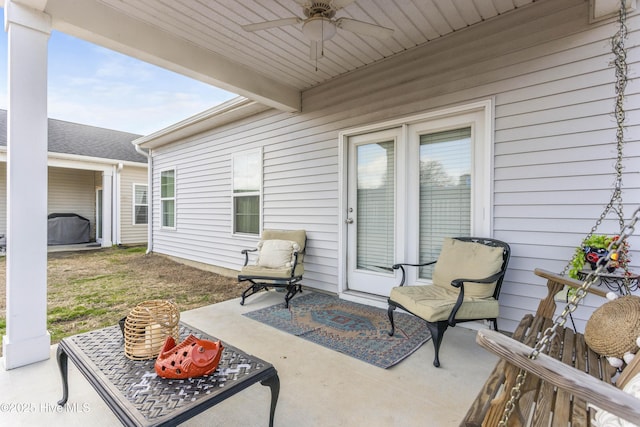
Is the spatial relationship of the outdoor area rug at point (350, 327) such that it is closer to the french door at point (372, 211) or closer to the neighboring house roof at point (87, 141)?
the french door at point (372, 211)

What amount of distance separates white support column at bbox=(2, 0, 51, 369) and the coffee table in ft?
3.09

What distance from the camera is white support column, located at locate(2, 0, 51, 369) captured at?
89.0 inches

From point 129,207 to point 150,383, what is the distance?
10167 millimetres

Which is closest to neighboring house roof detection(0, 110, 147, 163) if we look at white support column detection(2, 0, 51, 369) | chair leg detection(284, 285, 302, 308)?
white support column detection(2, 0, 51, 369)

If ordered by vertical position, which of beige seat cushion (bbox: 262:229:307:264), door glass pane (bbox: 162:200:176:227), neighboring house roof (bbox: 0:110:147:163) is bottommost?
beige seat cushion (bbox: 262:229:307:264)

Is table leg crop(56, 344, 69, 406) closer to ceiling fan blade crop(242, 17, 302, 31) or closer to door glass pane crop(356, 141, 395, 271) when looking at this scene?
ceiling fan blade crop(242, 17, 302, 31)

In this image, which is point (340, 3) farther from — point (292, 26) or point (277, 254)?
point (277, 254)

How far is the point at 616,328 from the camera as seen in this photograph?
57.4 inches

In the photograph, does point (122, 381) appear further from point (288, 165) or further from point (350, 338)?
point (288, 165)

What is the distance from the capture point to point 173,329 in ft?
5.43

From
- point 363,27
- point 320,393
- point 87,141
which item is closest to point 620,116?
point 363,27

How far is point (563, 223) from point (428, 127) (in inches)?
62.1

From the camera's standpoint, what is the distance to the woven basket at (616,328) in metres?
1.39

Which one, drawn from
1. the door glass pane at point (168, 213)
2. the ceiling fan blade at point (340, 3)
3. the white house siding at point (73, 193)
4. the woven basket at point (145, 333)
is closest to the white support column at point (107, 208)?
the white house siding at point (73, 193)
